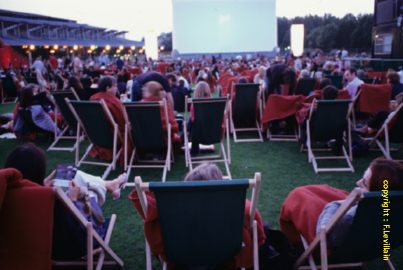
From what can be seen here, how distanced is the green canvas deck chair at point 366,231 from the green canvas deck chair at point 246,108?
13.7 feet

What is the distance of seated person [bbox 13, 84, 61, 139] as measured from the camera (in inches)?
257

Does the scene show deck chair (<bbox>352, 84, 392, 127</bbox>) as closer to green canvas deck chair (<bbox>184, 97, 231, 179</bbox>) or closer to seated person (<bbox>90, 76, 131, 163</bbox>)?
green canvas deck chair (<bbox>184, 97, 231, 179</bbox>)

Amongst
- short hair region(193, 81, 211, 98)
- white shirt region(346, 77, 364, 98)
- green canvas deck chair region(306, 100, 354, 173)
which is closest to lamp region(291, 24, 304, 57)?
white shirt region(346, 77, 364, 98)

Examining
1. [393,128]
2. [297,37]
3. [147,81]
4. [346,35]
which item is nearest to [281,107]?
[393,128]

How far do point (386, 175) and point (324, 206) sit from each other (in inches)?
16.3

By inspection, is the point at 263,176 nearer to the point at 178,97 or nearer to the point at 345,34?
the point at 178,97

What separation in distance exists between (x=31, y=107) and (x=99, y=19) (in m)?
67.1

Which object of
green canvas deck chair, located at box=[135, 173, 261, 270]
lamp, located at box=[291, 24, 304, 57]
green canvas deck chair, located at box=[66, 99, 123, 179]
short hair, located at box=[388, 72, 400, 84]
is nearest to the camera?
green canvas deck chair, located at box=[135, 173, 261, 270]

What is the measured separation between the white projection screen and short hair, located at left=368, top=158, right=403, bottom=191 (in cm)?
3175

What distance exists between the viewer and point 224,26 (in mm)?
33312

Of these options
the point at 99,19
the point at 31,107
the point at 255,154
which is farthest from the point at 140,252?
the point at 99,19

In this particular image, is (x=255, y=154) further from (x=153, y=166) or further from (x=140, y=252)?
(x=140, y=252)

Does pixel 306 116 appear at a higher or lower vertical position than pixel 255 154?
higher

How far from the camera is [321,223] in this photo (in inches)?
86.1
